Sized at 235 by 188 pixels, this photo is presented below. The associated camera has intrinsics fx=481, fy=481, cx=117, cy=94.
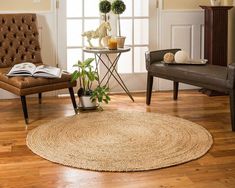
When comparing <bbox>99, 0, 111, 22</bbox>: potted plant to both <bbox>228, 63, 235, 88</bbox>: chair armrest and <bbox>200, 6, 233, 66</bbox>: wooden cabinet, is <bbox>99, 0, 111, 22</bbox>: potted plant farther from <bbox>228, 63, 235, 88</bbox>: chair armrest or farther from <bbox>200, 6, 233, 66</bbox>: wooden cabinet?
<bbox>228, 63, 235, 88</bbox>: chair armrest

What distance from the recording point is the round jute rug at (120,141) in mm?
3340

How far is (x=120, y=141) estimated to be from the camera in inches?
149

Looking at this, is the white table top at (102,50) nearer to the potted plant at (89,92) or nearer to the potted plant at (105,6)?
the potted plant at (89,92)

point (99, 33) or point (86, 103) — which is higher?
point (99, 33)

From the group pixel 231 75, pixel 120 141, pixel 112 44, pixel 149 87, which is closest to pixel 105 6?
pixel 112 44

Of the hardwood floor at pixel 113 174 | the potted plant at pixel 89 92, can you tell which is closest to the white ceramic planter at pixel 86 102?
the potted plant at pixel 89 92

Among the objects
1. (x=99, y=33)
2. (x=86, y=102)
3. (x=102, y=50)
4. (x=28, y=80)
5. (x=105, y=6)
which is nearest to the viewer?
(x=28, y=80)

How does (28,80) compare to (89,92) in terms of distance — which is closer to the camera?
(28,80)

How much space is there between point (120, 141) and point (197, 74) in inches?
42.5

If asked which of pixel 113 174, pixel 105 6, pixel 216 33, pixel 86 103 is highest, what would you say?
pixel 105 6

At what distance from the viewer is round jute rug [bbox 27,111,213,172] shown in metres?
3.34

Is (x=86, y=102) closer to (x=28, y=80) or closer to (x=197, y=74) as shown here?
(x=28, y=80)

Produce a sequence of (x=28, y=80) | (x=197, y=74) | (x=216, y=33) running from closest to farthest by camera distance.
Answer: (x=28, y=80), (x=197, y=74), (x=216, y=33)

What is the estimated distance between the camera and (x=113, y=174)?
3125 mm
